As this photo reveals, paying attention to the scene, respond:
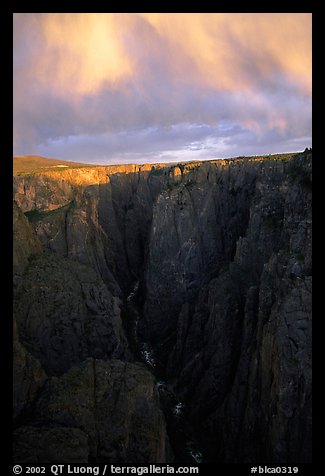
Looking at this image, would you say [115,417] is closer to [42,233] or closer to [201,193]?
[42,233]

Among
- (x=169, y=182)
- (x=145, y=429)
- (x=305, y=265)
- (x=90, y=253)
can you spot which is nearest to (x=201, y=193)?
(x=169, y=182)

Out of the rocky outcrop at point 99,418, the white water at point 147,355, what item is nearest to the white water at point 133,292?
the white water at point 147,355

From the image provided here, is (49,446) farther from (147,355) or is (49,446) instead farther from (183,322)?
(147,355)

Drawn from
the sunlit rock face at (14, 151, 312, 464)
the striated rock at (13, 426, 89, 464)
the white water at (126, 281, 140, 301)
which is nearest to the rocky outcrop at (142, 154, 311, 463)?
the sunlit rock face at (14, 151, 312, 464)

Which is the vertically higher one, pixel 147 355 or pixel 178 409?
pixel 147 355

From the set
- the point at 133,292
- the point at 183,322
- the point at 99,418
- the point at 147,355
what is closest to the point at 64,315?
the point at 99,418
